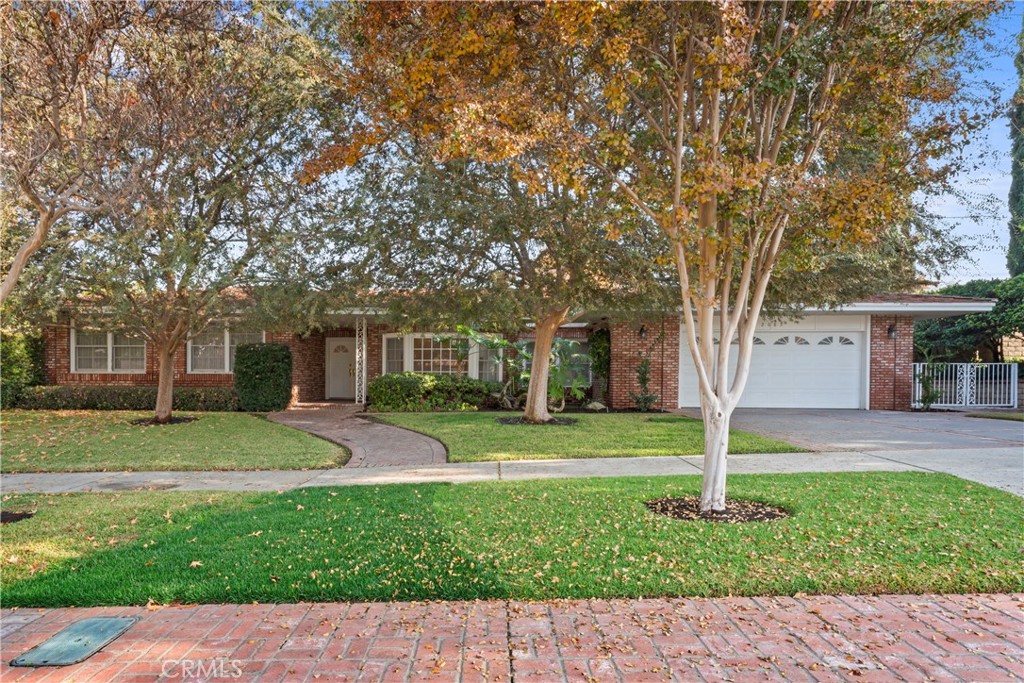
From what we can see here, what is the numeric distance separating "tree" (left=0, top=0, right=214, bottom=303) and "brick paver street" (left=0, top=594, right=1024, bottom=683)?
165 inches

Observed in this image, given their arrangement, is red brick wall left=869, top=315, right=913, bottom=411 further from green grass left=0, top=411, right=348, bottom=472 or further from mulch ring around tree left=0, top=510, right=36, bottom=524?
mulch ring around tree left=0, top=510, right=36, bottom=524

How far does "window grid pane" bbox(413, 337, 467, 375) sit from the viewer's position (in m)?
18.9

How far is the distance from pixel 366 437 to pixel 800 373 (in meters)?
12.2

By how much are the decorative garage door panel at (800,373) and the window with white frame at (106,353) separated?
15.7 metres

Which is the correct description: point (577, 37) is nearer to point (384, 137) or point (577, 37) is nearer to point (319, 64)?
point (384, 137)

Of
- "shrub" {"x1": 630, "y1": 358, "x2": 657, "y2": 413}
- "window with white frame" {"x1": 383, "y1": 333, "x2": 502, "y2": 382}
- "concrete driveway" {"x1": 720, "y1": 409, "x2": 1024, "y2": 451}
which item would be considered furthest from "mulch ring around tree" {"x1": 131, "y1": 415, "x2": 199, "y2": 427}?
"concrete driveway" {"x1": 720, "y1": 409, "x2": 1024, "y2": 451}

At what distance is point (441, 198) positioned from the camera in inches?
377

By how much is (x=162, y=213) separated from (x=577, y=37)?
7.59 m

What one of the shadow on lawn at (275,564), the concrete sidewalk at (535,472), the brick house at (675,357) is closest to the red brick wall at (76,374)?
the brick house at (675,357)

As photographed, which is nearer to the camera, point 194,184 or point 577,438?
point 577,438

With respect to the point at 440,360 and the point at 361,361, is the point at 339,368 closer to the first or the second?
the point at 361,361

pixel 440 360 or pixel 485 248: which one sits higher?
pixel 485 248

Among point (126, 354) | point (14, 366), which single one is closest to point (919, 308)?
point (126, 354)

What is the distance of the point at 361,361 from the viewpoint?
1834 centimetres
